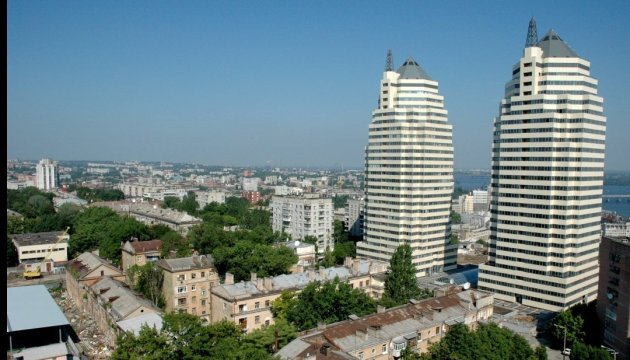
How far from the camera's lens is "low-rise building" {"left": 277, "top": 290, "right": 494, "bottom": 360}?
23.8 metres

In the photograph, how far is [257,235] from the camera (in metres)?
55.1

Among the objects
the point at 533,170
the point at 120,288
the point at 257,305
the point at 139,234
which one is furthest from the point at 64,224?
the point at 533,170

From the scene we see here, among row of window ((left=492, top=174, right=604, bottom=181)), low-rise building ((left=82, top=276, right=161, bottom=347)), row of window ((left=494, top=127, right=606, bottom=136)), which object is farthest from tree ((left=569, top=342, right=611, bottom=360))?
low-rise building ((left=82, top=276, right=161, bottom=347))

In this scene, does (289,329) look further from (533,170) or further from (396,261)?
(533,170)

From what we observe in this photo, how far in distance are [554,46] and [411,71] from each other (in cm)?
1636

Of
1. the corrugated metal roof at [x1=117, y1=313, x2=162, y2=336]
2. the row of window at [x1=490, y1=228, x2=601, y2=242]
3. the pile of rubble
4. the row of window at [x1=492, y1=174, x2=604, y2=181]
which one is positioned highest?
the row of window at [x1=492, y1=174, x2=604, y2=181]

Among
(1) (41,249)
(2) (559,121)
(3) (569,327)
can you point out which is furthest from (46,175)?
(3) (569,327)

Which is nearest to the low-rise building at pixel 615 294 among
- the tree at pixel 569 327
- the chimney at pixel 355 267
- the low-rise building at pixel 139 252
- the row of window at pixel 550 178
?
the tree at pixel 569 327

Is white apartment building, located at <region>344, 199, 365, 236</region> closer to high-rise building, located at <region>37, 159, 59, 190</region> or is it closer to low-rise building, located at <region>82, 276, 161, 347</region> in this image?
low-rise building, located at <region>82, 276, 161, 347</region>

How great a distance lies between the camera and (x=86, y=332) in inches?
1414

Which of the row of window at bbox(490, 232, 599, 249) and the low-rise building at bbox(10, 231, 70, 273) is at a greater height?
the row of window at bbox(490, 232, 599, 249)

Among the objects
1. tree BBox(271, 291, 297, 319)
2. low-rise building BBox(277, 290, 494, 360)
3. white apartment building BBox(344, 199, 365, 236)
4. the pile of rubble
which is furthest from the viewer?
white apartment building BBox(344, 199, 365, 236)

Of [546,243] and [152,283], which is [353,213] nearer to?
[546,243]

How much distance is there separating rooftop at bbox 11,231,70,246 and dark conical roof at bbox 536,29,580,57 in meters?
57.5
